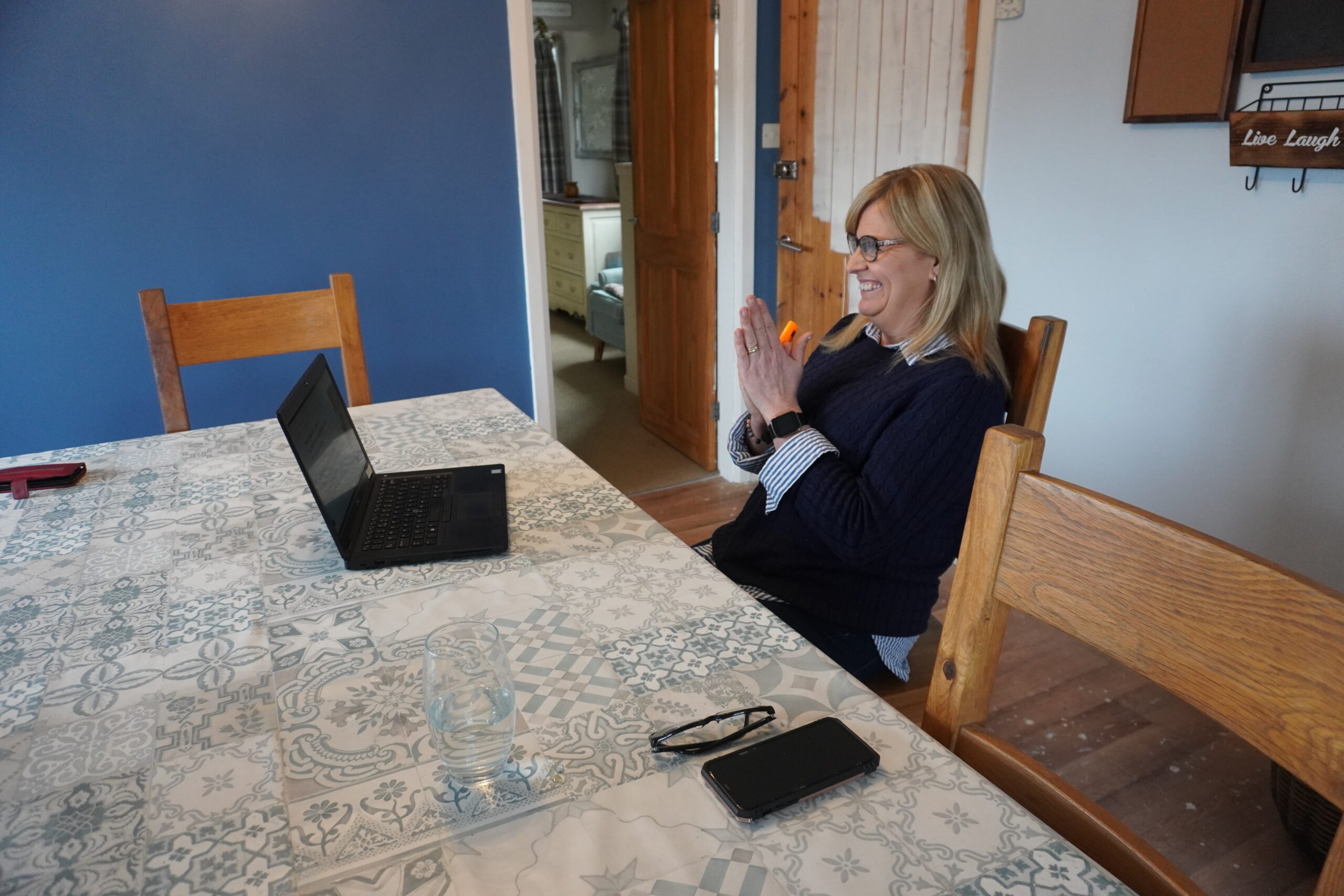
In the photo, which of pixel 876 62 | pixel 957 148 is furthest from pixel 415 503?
pixel 876 62

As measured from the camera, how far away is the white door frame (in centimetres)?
268

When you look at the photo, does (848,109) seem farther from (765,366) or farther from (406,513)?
(406,513)

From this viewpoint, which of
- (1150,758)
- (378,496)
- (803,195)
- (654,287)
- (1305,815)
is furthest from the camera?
(654,287)

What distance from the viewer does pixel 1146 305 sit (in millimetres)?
2047

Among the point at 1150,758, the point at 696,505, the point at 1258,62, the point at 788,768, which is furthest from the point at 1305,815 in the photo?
the point at 696,505

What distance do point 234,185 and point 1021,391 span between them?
2.18 meters

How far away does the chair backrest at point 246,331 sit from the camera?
1.77 meters

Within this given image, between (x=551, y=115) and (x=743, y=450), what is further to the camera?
(x=551, y=115)

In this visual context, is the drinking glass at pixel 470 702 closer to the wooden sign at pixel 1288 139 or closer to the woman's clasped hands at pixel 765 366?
the woman's clasped hands at pixel 765 366

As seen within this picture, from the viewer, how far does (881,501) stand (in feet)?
4.03

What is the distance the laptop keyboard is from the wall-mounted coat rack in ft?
5.47

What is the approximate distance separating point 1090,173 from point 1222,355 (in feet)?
1.78

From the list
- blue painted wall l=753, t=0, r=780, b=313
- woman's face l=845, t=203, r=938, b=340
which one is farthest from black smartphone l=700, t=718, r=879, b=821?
blue painted wall l=753, t=0, r=780, b=313

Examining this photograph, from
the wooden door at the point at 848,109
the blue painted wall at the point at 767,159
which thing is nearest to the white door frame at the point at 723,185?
the blue painted wall at the point at 767,159
